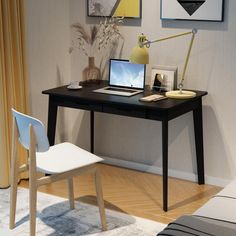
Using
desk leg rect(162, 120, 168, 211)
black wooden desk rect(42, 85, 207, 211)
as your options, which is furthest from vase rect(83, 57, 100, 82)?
desk leg rect(162, 120, 168, 211)

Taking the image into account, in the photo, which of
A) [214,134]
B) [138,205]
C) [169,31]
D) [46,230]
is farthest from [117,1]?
[46,230]

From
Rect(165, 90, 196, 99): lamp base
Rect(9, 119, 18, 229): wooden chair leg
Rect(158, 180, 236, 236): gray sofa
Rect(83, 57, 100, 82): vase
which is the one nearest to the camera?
Rect(158, 180, 236, 236): gray sofa

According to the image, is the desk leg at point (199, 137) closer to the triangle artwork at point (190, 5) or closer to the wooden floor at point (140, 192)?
the wooden floor at point (140, 192)

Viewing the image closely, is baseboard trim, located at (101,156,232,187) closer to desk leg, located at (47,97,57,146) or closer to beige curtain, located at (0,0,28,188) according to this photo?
desk leg, located at (47,97,57,146)

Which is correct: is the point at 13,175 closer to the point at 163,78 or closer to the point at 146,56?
the point at 146,56

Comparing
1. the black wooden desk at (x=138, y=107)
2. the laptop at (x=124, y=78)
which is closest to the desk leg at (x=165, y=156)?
the black wooden desk at (x=138, y=107)

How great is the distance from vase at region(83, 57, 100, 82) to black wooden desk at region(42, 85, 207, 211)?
0.17m

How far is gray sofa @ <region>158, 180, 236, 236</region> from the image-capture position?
6.75 feet

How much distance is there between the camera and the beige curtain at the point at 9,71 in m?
3.55

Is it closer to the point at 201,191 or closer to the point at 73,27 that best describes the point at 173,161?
the point at 201,191

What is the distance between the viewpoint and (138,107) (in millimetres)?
3361

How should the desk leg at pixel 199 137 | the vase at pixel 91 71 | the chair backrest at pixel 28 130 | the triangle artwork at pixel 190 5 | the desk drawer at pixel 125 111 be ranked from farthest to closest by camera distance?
the vase at pixel 91 71 → the desk leg at pixel 199 137 → the triangle artwork at pixel 190 5 → the desk drawer at pixel 125 111 → the chair backrest at pixel 28 130

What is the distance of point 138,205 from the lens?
11.4 feet

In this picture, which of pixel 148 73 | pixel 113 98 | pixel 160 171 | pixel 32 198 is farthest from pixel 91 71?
pixel 32 198
